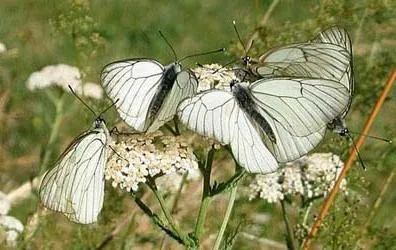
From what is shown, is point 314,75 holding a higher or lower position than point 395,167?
higher

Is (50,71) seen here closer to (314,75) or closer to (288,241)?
(288,241)

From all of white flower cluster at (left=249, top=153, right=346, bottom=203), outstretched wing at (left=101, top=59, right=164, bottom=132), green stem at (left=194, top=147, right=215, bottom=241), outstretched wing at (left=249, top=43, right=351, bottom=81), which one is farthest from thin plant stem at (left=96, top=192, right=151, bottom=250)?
outstretched wing at (left=249, top=43, right=351, bottom=81)

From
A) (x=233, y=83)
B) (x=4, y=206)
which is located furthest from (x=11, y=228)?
(x=233, y=83)

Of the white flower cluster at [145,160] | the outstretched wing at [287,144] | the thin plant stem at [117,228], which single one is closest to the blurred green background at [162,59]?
the thin plant stem at [117,228]

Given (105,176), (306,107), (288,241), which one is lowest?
(288,241)

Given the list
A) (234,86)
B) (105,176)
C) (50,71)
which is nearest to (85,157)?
(105,176)

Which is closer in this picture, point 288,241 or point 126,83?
point 126,83

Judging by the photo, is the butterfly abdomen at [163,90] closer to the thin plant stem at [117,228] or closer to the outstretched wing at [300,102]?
the outstretched wing at [300,102]
